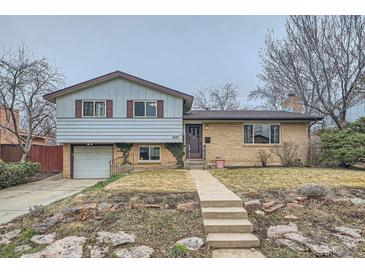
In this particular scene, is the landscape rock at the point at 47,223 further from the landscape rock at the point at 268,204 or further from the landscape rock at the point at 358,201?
the landscape rock at the point at 358,201

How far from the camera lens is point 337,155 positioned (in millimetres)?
13727

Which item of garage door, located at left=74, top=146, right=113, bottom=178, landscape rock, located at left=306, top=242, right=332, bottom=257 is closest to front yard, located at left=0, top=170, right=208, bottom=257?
landscape rock, located at left=306, top=242, right=332, bottom=257

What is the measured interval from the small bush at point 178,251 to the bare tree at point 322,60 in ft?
56.3

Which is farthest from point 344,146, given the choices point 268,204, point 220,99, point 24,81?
point 220,99

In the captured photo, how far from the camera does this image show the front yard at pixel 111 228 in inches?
156

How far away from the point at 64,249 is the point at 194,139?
40.2ft

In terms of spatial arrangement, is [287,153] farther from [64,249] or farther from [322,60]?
[64,249]

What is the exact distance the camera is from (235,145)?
15477 mm

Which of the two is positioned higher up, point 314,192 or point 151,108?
point 151,108

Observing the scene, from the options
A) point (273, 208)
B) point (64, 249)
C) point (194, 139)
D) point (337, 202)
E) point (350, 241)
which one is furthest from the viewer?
point (194, 139)

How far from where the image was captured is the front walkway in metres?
4.05

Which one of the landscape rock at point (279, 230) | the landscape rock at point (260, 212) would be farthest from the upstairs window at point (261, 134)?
the landscape rock at point (279, 230)

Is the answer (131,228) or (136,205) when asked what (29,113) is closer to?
(136,205)

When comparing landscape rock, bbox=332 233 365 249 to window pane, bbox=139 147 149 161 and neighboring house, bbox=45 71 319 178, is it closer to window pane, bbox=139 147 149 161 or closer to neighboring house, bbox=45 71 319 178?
neighboring house, bbox=45 71 319 178
